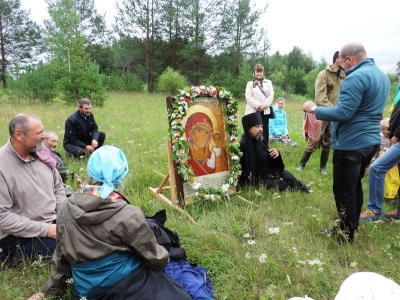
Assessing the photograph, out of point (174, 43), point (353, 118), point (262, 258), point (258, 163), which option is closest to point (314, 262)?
point (262, 258)

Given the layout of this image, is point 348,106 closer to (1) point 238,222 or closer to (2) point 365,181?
(1) point 238,222

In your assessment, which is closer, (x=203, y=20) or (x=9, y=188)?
(x=9, y=188)

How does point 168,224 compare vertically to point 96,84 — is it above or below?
below

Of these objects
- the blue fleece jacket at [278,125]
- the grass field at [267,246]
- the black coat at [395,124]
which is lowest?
the grass field at [267,246]

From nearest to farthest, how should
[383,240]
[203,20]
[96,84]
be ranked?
[383,240] → [96,84] → [203,20]

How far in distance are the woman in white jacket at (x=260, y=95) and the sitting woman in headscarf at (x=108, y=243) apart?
470 centimetres

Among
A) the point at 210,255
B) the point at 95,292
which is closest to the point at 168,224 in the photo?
the point at 210,255

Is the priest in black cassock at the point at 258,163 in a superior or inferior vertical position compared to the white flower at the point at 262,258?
superior

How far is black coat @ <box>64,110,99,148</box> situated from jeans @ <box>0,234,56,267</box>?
13.1 ft

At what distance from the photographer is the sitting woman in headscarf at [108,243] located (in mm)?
2275

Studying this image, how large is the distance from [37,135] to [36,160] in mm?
344

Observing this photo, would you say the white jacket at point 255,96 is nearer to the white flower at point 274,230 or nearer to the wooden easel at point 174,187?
the wooden easel at point 174,187

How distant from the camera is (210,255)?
3391mm

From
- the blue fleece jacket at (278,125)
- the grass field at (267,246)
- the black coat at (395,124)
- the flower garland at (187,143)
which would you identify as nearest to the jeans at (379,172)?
the black coat at (395,124)
